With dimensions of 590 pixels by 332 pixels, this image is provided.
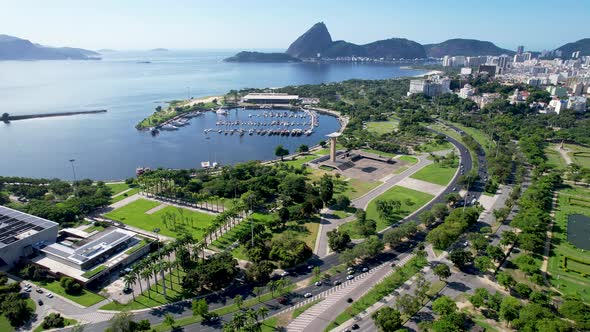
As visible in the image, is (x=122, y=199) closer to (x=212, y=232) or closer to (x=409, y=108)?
(x=212, y=232)

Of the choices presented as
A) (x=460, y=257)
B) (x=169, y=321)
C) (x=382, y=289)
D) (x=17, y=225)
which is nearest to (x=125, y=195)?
(x=17, y=225)

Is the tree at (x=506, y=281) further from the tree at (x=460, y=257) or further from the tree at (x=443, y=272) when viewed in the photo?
the tree at (x=443, y=272)

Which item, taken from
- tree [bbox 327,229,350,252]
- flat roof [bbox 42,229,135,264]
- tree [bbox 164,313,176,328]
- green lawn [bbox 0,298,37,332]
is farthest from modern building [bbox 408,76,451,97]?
green lawn [bbox 0,298,37,332]

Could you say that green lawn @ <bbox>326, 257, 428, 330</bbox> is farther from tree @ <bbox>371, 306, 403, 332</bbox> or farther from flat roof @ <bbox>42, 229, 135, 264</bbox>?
flat roof @ <bbox>42, 229, 135, 264</bbox>

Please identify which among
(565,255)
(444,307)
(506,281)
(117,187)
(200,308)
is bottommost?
(565,255)

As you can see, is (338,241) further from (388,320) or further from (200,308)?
(200,308)

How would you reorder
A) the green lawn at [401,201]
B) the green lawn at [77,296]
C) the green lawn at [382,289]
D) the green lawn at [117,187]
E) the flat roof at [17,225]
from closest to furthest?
the green lawn at [382,289] < the green lawn at [77,296] < the flat roof at [17,225] < the green lawn at [401,201] < the green lawn at [117,187]

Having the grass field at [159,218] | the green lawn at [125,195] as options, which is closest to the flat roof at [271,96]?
the green lawn at [125,195]
